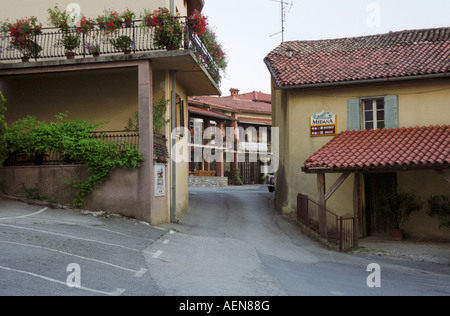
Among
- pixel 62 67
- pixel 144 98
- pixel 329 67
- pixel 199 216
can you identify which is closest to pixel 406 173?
pixel 329 67

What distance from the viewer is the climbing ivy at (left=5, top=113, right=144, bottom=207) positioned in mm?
13414

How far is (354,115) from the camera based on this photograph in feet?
52.4

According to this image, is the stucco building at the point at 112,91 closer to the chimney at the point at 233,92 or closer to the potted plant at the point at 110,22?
the potted plant at the point at 110,22

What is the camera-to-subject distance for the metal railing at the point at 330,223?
13102 mm

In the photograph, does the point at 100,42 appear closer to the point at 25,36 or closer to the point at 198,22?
the point at 25,36

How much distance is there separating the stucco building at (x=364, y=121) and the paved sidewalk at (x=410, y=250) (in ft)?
2.84

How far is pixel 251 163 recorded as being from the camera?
42.1 meters

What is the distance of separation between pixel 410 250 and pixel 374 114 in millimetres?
5207

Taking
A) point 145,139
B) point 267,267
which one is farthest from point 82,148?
point 267,267

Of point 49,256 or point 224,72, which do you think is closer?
point 49,256

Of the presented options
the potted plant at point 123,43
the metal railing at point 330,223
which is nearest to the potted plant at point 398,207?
the metal railing at point 330,223

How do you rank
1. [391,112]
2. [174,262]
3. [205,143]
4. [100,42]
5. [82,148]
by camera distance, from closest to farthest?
[174,262] → [82,148] → [100,42] → [391,112] → [205,143]
